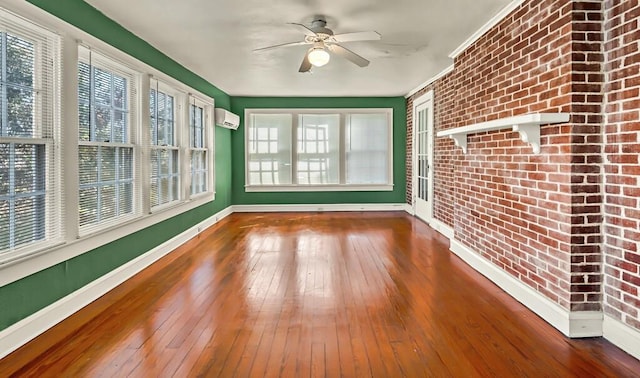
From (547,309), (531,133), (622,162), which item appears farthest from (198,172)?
(622,162)

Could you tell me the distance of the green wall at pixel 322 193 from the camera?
841 centimetres

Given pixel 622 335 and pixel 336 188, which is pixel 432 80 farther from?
pixel 622 335

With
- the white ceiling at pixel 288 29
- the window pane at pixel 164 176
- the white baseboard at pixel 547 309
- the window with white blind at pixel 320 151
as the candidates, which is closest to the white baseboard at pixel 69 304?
the window pane at pixel 164 176

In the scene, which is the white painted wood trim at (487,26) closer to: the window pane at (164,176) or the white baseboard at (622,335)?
the white baseboard at (622,335)

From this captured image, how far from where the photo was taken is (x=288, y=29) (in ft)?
12.9

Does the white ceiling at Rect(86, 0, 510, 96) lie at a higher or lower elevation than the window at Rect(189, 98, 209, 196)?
higher

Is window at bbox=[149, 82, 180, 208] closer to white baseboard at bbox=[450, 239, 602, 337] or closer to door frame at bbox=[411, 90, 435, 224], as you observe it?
white baseboard at bbox=[450, 239, 602, 337]

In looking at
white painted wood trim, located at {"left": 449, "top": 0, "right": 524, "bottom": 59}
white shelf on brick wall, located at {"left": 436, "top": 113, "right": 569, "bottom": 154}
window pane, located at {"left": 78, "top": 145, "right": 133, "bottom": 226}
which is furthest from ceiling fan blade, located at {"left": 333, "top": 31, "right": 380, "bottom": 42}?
window pane, located at {"left": 78, "top": 145, "right": 133, "bottom": 226}

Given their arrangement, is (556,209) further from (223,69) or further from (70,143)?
(223,69)

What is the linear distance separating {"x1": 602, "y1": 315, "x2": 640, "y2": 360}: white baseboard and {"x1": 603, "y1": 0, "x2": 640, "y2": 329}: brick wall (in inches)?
1.6

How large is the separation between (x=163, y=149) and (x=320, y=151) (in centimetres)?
418

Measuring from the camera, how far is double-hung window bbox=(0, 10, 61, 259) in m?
2.45

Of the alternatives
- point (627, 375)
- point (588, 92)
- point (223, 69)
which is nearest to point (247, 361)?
point (627, 375)

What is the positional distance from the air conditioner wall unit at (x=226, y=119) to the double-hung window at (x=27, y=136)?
165 inches
